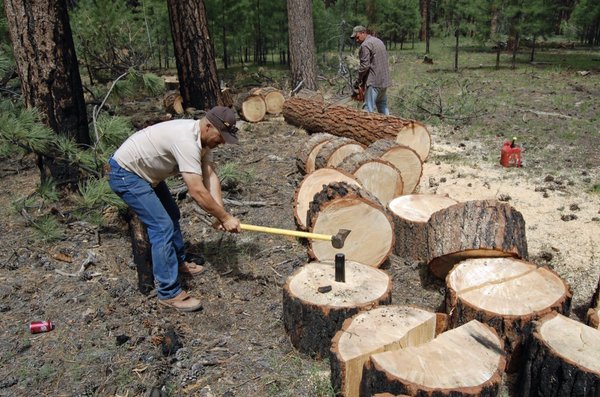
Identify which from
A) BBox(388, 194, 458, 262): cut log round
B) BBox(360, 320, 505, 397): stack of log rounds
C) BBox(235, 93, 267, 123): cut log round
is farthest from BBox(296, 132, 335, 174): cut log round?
BBox(360, 320, 505, 397): stack of log rounds

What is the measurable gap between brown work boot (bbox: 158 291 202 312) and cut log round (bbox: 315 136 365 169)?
9.22 feet

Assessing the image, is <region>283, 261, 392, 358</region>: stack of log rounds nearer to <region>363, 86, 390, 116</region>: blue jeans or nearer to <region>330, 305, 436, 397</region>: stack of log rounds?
<region>330, 305, 436, 397</region>: stack of log rounds

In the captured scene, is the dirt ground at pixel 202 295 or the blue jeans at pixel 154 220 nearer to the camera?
the dirt ground at pixel 202 295

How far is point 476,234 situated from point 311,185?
1.86 metres

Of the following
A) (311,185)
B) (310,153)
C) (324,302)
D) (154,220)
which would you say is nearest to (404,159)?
(310,153)

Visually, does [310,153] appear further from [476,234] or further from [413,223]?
[476,234]

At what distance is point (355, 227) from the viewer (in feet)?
12.9

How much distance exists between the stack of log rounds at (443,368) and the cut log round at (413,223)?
5.32ft

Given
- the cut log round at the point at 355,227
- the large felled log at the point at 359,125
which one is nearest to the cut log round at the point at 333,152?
the large felled log at the point at 359,125

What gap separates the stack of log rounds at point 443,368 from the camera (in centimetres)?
216

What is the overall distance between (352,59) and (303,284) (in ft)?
34.3

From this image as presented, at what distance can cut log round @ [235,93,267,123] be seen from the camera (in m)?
9.64

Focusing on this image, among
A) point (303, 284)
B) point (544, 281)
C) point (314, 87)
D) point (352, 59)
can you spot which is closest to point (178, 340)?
point (303, 284)

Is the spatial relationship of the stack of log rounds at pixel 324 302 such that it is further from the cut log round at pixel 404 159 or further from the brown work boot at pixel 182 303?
the cut log round at pixel 404 159
